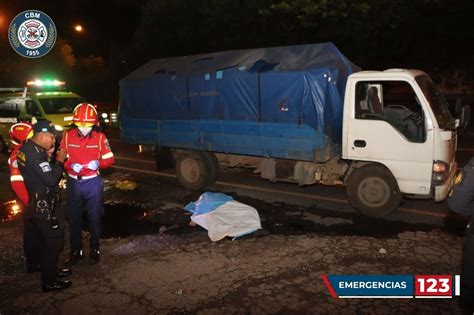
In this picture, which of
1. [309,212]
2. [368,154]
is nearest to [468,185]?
[368,154]

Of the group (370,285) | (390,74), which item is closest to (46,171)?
(370,285)

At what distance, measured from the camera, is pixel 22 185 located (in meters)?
4.63

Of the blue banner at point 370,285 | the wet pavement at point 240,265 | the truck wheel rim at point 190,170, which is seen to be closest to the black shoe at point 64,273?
the wet pavement at point 240,265

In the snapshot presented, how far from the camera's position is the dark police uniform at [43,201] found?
14.1ft

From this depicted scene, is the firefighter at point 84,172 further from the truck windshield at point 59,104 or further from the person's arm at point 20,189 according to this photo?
the truck windshield at point 59,104

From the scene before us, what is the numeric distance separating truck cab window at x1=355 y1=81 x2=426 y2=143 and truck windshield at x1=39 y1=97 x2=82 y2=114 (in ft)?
30.3

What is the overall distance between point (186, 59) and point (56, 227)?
5.86 meters

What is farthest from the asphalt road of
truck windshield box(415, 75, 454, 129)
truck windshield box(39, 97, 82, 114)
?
truck windshield box(39, 97, 82, 114)

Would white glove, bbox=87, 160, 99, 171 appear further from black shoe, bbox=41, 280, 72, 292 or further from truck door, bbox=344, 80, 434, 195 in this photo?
truck door, bbox=344, 80, 434, 195

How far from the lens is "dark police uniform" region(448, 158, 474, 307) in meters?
3.04

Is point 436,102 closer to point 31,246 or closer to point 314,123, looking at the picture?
point 314,123

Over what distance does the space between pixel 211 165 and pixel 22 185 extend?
14.9ft

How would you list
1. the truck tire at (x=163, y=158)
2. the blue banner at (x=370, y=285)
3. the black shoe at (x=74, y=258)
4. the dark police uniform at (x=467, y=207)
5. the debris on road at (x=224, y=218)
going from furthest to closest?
the truck tire at (x=163, y=158) < the debris on road at (x=224, y=218) < the black shoe at (x=74, y=258) < the blue banner at (x=370, y=285) < the dark police uniform at (x=467, y=207)

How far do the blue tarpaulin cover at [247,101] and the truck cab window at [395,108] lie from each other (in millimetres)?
369
